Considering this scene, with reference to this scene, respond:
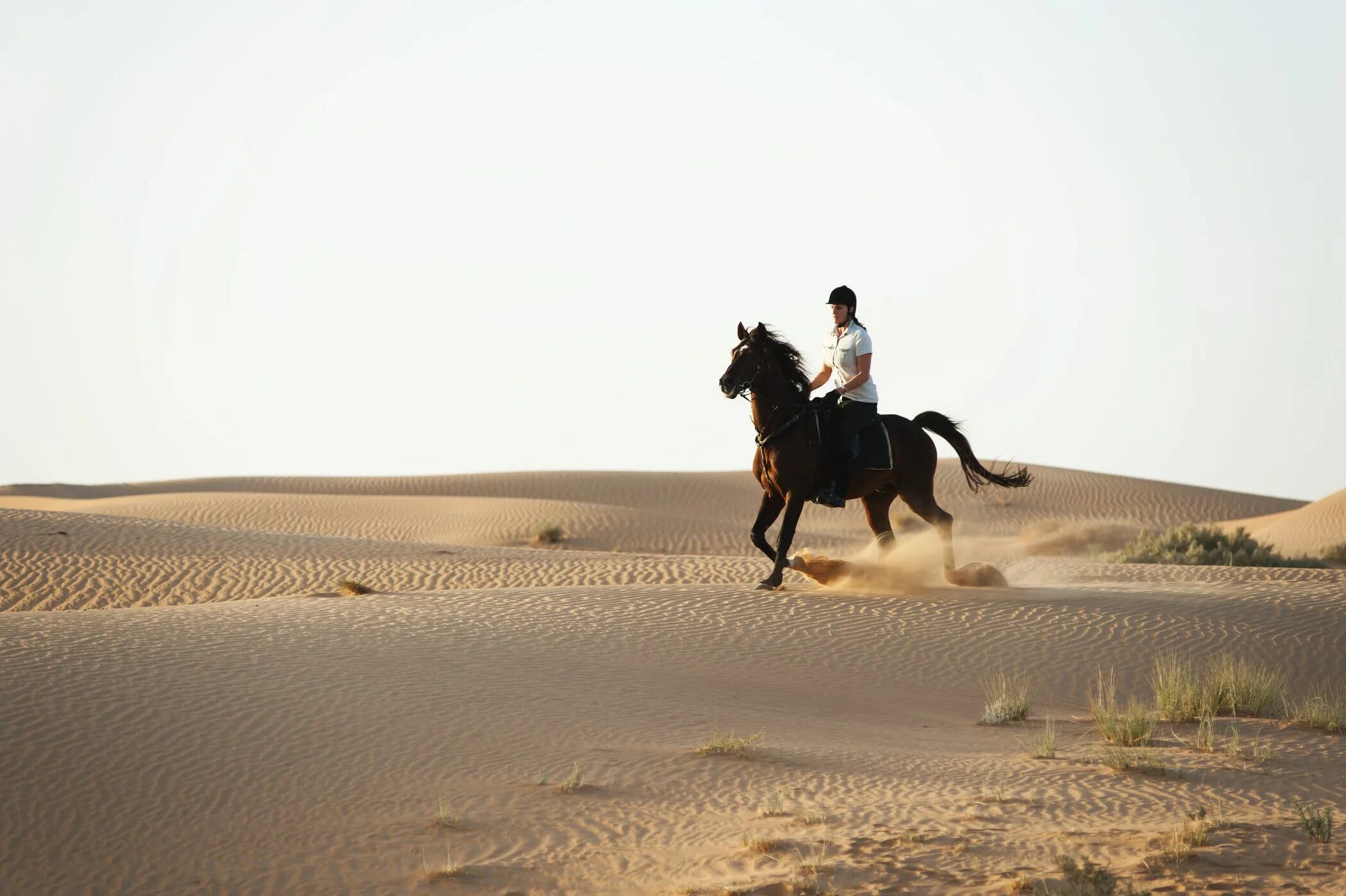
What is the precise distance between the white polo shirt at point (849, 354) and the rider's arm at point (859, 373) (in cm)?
2

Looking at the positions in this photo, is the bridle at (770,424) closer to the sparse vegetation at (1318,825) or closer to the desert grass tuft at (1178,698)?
the desert grass tuft at (1178,698)

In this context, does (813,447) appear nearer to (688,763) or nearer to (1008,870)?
(688,763)

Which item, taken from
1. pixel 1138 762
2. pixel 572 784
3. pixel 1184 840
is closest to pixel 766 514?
pixel 1138 762

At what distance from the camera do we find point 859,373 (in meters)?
12.8

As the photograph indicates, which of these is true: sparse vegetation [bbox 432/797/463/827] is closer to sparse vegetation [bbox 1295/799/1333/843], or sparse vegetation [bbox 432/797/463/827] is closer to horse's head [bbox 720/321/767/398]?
sparse vegetation [bbox 1295/799/1333/843]

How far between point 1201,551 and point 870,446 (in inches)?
528

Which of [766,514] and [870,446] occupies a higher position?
[870,446]

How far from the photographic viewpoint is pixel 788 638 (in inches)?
463

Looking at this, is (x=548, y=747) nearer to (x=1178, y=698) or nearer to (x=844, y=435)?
(x=1178, y=698)

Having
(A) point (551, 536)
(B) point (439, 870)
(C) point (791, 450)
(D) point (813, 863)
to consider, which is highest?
(C) point (791, 450)

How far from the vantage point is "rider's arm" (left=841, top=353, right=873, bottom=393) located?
41.9 feet

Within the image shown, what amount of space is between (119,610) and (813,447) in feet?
22.7

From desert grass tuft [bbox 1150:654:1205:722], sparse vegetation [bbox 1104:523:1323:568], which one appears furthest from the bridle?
sparse vegetation [bbox 1104:523:1323:568]

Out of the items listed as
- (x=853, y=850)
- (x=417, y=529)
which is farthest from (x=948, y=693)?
(x=417, y=529)
